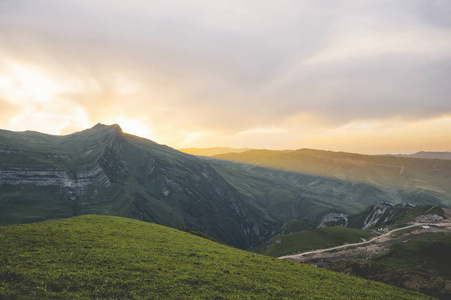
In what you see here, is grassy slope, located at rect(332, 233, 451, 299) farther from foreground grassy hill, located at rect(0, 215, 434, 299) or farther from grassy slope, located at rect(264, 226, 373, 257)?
grassy slope, located at rect(264, 226, 373, 257)

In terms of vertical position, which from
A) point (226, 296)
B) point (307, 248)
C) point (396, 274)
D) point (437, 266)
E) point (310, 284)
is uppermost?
point (226, 296)

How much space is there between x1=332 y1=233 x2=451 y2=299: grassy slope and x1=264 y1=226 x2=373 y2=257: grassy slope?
3166 cm

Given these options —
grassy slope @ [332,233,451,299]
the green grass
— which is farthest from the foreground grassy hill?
the green grass

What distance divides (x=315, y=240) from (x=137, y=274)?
125 meters

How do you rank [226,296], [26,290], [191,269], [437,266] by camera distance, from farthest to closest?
1. [437,266]
2. [191,269]
3. [226,296]
4. [26,290]

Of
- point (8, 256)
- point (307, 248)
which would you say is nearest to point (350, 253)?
point (307, 248)

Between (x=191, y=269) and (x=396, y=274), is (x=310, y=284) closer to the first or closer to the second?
(x=191, y=269)

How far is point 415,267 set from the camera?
7419 centimetres

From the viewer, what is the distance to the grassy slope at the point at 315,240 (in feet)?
392

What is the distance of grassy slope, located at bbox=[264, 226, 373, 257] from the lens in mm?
119438

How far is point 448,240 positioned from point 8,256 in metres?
132

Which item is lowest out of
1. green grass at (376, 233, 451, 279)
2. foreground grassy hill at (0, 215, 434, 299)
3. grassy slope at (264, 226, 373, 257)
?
grassy slope at (264, 226, 373, 257)

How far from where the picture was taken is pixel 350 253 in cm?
9669

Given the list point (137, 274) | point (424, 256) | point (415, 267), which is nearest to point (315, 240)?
point (424, 256)
